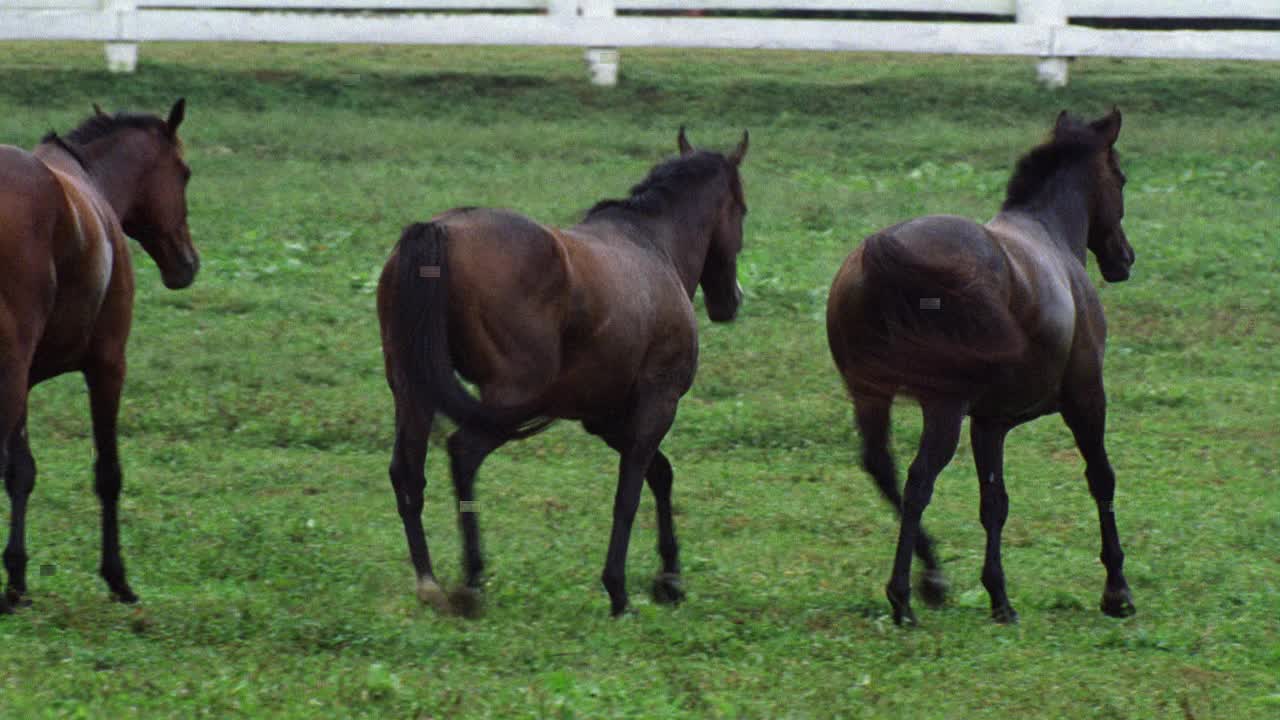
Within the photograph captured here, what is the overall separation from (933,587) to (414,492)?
2.23m

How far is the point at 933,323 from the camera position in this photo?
6910 mm

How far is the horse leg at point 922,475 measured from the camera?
7020mm

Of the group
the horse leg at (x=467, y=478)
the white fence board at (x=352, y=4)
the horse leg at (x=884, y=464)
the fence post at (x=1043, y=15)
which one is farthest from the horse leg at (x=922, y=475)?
the fence post at (x=1043, y=15)

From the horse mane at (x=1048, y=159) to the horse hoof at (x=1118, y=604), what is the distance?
1791 millimetres

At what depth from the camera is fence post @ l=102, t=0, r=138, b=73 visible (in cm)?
1798

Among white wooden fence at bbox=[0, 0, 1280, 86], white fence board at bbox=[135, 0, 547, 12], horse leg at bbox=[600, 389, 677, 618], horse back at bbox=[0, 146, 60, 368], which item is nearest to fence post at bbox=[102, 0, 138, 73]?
white wooden fence at bbox=[0, 0, 1280, 86]

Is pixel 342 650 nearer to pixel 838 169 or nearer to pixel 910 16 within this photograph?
pixel 838 169

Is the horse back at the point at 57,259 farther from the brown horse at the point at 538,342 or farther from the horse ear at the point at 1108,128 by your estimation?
the horse ear at the point at 1108,128

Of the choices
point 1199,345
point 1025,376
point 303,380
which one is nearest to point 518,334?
point 1025,376

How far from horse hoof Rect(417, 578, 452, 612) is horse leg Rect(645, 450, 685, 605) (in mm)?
1072

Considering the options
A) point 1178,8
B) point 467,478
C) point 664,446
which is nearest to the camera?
point 467,478

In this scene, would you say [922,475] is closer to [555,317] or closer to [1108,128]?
[555,317]

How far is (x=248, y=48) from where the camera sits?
68.4 feet

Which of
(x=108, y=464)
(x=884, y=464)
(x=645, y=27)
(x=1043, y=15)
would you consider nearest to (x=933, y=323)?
(x=884, y=464)
